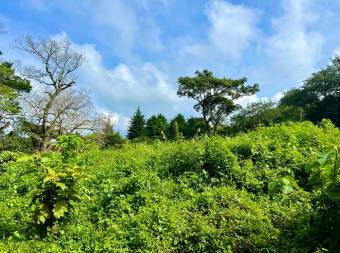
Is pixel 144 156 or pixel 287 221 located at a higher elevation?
pixel 144 156

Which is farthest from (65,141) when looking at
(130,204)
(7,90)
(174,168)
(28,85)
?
(28,85)

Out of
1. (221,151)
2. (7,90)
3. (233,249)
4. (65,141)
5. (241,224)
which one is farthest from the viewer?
(7,90)

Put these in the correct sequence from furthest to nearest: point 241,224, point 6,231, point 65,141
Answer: point 65,141
point 6,231
point 241,224

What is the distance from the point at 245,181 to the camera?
8445mm

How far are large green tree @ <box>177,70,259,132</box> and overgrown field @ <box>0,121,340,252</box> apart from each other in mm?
40179

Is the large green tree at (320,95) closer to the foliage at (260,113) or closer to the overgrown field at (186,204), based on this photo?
the foliage at (260,113)

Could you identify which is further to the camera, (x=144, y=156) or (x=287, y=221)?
(x=144, y=156)

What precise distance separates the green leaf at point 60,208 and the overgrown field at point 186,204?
0.02 m

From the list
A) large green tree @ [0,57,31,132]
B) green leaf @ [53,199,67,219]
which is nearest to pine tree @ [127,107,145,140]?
large green tree @ [0,57,31,132]

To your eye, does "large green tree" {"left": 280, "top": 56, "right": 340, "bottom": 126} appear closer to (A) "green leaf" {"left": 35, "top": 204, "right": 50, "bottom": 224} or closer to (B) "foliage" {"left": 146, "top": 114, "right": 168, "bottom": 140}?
(B) "foliage" {"left": 146, "top": 114, "right": 168, "bottom": 140}

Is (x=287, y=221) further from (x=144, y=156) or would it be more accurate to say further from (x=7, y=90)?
(x=7, y=90)

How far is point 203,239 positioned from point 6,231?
325 cm

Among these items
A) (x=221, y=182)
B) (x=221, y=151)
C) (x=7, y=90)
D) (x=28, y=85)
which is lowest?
(x=221, y=182)

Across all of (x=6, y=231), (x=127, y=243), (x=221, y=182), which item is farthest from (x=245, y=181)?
(x=6, y=231)
